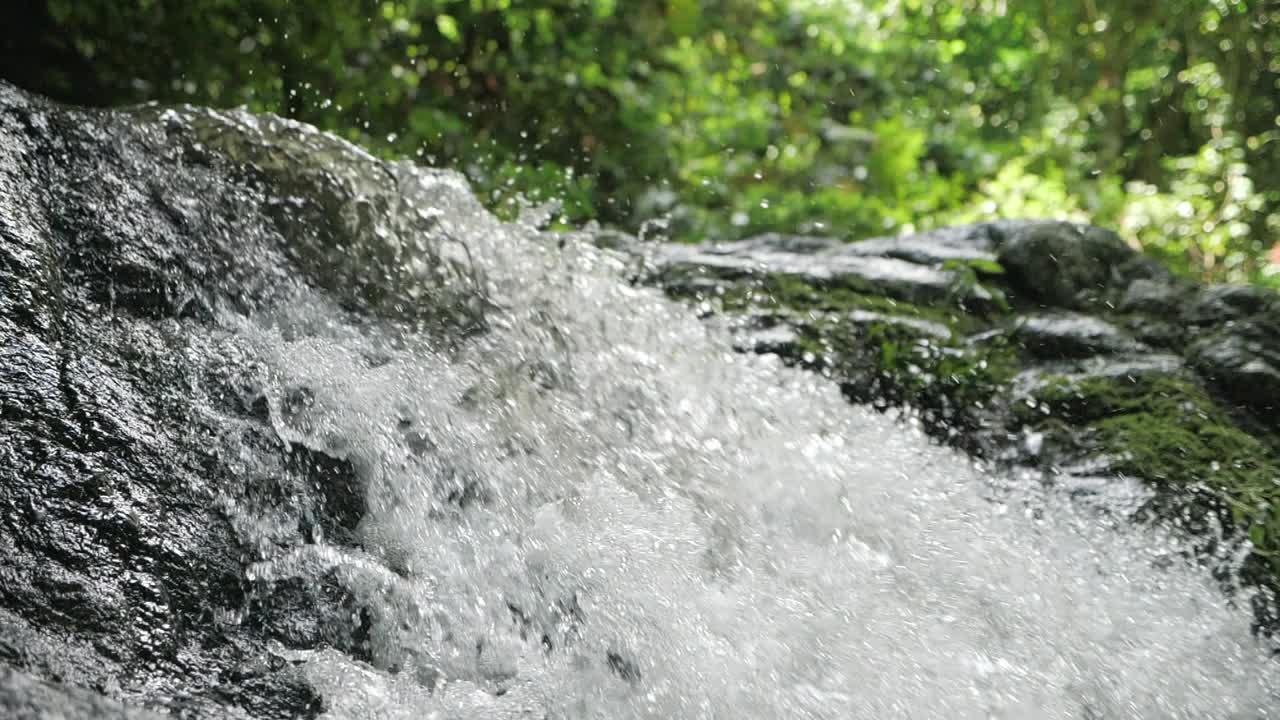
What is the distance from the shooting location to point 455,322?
7.56ft

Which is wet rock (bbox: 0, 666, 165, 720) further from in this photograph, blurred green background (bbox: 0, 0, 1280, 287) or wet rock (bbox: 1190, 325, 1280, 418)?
blurred green background (bbox: 0, 0, 1280, 287)

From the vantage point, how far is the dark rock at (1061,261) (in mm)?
2807

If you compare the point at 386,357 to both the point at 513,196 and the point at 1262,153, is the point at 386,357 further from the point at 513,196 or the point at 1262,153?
the point at 1262,153

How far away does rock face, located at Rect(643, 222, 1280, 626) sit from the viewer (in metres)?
2.24

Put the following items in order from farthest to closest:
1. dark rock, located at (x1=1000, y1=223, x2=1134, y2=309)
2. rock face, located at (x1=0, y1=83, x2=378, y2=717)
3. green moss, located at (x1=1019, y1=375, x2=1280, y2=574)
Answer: dark rock, located at (x1=1000, y1=223, x2=1134, y2=309) < green moss, located at (x1=1019, y1=375, x2=1280, y2=574) < rock face, located at (x1=0, y1=83, x2=378, y2=717)

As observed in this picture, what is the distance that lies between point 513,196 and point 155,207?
5.82ft

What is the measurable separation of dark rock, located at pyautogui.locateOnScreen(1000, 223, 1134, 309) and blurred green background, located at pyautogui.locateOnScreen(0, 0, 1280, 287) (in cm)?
155

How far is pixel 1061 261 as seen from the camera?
285 cm

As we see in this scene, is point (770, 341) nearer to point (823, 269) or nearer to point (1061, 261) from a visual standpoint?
point (823, 269)

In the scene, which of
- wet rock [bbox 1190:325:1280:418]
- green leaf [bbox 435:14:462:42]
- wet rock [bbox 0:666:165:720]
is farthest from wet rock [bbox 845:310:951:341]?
green leaf [bbox 435:14:462:42]

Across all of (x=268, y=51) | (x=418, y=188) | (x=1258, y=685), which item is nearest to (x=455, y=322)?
(x=418, y=188)

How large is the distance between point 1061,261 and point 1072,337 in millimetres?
342

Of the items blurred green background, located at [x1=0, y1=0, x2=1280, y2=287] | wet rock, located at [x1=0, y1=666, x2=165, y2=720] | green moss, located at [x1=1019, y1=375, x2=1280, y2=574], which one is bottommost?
wet rock, located at [x1=0, y1=666, x2=165, y2=720]

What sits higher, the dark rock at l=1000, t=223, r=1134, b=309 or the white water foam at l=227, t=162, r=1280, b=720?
the dark rock at l=1000, t=223, r=1134, b=309
